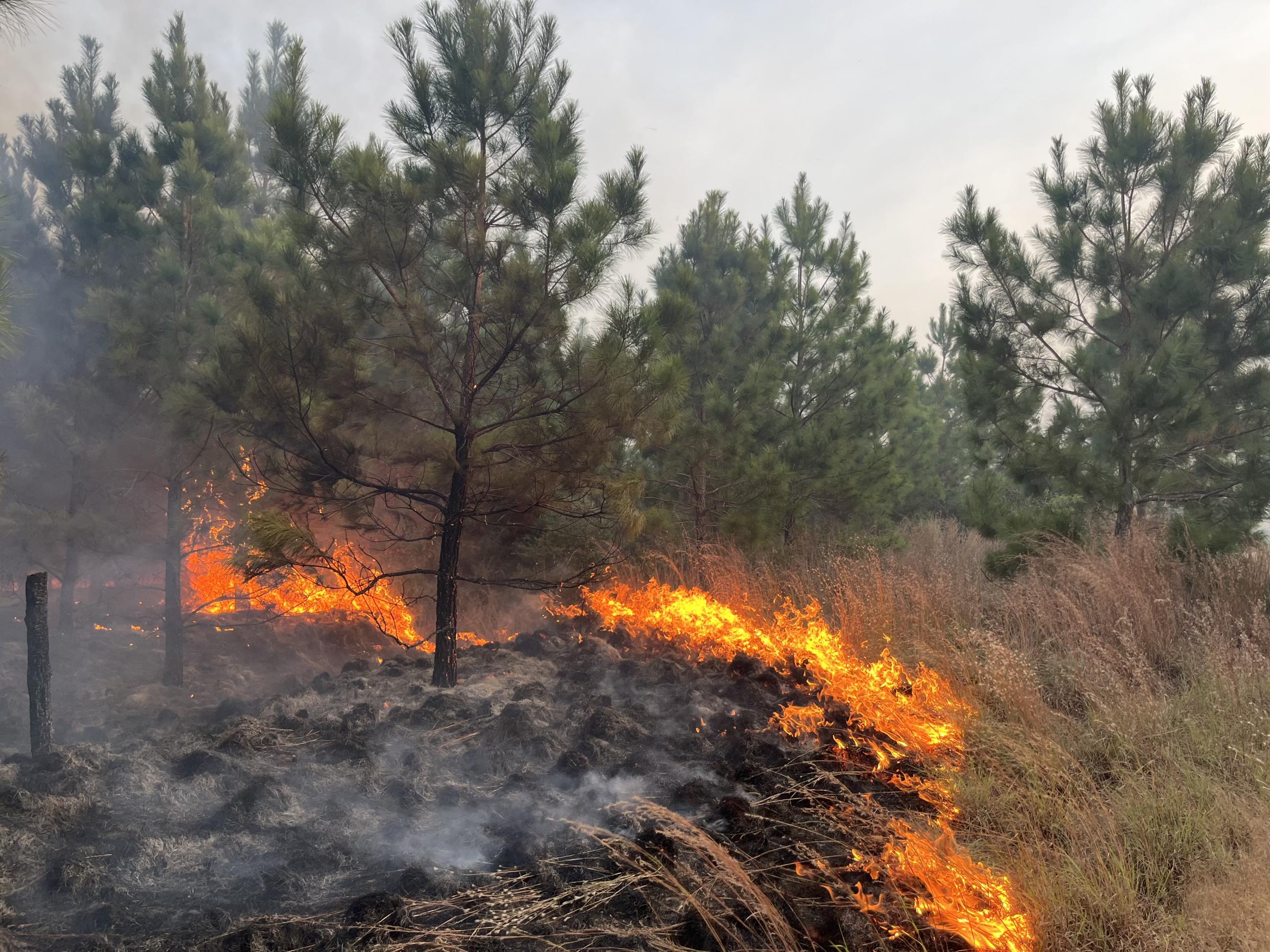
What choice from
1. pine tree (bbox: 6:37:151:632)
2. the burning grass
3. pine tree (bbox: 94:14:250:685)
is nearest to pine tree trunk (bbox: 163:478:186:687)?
pine tree (bbox: 94:14:250:685)

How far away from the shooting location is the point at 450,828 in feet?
14.2

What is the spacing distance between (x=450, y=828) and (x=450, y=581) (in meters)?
2.87

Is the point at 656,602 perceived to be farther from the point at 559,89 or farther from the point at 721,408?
the point at 559,89

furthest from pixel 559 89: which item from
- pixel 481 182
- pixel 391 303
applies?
pixel 391 303

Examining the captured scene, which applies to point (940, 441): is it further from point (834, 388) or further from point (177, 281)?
point (177, 281)

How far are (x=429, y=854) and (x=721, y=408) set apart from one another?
796cm

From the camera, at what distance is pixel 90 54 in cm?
1122

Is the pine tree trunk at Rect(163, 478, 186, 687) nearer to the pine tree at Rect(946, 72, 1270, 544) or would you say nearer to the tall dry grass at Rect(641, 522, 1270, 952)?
A: the tall dry grass at Rect(641, 522, 1270, 952)

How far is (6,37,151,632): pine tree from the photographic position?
10031 mm

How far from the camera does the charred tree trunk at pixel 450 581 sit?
6.89m

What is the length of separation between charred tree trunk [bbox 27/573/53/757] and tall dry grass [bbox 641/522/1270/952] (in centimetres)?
571

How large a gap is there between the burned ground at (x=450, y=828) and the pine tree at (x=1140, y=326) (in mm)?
4832

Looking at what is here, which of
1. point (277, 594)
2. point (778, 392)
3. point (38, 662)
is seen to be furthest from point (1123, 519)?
point (277, 594)

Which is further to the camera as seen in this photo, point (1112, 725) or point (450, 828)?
point (450, 828)
